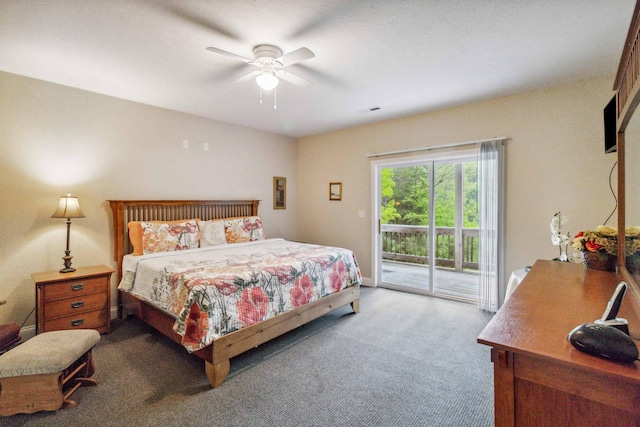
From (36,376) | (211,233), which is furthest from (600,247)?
(211,233)

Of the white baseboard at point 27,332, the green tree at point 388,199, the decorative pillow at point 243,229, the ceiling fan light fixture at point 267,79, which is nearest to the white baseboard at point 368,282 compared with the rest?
the green tree at point 388,199

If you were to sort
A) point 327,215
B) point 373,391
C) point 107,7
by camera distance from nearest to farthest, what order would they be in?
1. point 107,7
2. point 373,391
3. point 327,215

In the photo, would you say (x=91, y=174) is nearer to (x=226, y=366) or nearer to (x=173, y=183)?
(x=173, y=183)

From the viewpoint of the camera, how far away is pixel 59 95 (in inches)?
125

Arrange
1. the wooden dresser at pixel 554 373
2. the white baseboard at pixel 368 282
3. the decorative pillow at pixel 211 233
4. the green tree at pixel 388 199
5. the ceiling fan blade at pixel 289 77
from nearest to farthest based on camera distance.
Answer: the wooden dresser at pixel 554 373 → the ceiling fan blade at pixel 289 77 → the decorative pillow at pixel 211 233 → the green tree at pixel 388 199 → the white baseboard at pixel 368 282

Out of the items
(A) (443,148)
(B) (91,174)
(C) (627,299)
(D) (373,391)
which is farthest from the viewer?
(A) (443,148)

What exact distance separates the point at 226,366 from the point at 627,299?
2.43 metres

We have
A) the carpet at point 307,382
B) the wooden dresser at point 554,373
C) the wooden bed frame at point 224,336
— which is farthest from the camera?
the wooden bed frame at point 224,336

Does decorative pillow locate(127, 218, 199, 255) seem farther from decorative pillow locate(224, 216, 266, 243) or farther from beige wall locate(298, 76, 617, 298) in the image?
beige wall locate(298, 76, 617, 298)

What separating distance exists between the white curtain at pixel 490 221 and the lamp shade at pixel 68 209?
456 centimetres

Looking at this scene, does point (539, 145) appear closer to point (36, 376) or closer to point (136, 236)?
point (136, 236)

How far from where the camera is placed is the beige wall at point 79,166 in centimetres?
294

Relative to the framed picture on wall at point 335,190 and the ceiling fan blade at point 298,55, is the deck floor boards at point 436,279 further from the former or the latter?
the ceiling fan blade at point 298,55

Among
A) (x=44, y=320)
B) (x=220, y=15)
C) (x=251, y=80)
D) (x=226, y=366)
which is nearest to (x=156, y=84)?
(x=251, y=80)
